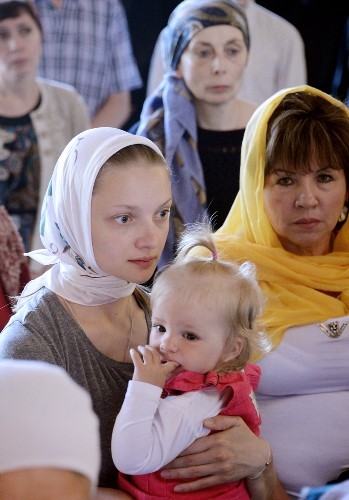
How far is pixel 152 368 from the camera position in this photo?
5.03 ft

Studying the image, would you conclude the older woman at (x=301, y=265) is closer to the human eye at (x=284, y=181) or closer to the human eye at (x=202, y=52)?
the human eye at (x=284, y=181)

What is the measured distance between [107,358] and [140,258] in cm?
23

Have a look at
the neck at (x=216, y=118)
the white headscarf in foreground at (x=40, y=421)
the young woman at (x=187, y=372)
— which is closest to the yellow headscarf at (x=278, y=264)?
the young woman at (x=187, y=372)

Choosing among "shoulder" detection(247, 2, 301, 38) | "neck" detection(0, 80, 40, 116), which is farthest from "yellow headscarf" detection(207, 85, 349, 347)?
"shoulder" detection(247, 2, 301, 38)

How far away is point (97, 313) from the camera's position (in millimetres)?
1704

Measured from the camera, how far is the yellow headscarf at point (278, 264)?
208 centimetres

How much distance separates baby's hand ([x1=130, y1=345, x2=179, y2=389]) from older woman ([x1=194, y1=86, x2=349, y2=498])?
18.9 inches

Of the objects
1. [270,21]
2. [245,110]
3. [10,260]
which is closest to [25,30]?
[245,110]

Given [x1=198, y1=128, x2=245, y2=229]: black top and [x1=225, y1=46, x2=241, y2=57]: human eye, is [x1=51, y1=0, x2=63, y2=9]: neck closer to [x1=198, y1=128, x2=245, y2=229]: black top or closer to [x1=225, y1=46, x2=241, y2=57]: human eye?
[x1=225, y1=46, x2=241, y2=57]: human eye

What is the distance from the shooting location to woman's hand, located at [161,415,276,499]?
1584mm

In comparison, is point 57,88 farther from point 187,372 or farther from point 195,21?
point 187,372

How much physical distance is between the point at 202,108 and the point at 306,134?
1165 mm

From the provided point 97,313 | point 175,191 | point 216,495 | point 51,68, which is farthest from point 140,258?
point 51,68

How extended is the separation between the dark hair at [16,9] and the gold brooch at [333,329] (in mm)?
2071
